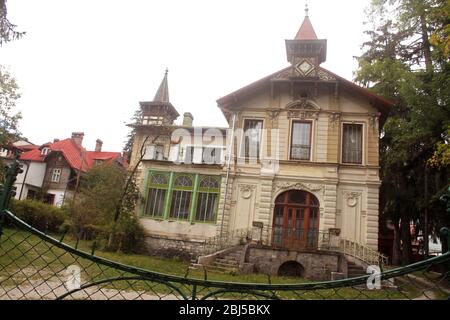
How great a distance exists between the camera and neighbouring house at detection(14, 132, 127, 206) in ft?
115

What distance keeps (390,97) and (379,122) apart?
2529mm

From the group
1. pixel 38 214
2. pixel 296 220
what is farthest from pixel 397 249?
pixel 38 214

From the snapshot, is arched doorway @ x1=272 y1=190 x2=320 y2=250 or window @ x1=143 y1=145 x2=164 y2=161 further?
window @ x1=143 y1=145 x2=164 y2=161

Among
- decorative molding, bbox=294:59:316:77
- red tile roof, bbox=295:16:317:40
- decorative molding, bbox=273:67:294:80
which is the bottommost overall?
decorative molding, bbox=273:67:294:80

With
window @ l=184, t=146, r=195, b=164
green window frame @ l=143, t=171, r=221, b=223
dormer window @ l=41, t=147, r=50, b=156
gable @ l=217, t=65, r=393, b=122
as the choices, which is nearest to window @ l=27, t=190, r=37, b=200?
dormer window @ l=41, t=147, r=50, b=156

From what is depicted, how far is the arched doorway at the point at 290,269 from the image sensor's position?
15.0 metres

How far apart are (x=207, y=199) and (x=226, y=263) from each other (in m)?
4.67

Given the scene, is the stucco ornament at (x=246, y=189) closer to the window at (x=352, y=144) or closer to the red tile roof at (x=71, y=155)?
the window at (x=352, y=144)

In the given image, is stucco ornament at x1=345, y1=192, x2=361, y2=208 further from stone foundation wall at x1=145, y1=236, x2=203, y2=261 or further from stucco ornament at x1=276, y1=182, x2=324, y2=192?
stone foundation wall at x1=145, y1=236, x2=203, y2=261

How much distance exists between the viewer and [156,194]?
19.8 meters

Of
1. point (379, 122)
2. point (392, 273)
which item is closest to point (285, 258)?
point (379, 122)

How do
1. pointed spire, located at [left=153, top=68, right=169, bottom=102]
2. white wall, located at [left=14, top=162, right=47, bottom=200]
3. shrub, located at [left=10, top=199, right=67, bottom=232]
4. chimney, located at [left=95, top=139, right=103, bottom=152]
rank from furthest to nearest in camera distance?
chimney, located at [left=95, top=139, right=103, bottom=152] → white wall, located at [left=14, top=162, right=47, bottom=200] → pointed spire, located at [left=153, top=68, right=169, bottom=102] → shrub, located at [left=10, top=199, right=67, bottom=232]

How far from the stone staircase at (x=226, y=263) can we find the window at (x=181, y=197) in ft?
13.6
